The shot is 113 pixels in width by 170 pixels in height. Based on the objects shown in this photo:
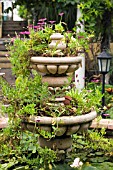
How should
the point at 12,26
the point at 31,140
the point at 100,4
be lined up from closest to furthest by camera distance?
the point at 31,140 → the point at 100,4 → the point at 12,26

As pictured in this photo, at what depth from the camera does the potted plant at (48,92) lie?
3.20 m

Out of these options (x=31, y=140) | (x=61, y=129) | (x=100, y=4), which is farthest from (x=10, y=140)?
(x=100, y=4)

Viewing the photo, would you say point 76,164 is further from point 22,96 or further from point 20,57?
point 20,57

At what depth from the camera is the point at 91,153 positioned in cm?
400

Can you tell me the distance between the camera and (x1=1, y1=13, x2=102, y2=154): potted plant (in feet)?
10.5

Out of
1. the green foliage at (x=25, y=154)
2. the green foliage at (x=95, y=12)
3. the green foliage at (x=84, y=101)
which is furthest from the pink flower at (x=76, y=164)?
the green foliage at (x=95, y=12)

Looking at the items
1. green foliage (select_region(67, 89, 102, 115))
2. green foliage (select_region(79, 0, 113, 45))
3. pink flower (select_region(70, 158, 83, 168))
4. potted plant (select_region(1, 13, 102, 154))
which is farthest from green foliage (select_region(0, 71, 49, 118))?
green foliage (select_region(79, 0, 113, 45))

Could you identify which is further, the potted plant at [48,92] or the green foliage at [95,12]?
the green foliage at [95,12]

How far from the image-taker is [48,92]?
11.0 ft

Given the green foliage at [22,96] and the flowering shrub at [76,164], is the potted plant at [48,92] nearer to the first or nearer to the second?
the green foliage at [22,96]

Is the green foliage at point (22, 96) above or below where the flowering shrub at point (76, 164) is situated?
above

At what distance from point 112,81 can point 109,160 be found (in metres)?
4.61

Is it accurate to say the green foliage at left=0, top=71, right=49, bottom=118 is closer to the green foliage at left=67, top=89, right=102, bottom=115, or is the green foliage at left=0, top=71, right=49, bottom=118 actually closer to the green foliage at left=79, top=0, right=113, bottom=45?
→ the green foliage at left=67, top=89, right=102, bottom=115

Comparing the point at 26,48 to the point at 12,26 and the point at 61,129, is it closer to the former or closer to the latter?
the point at 61,129
